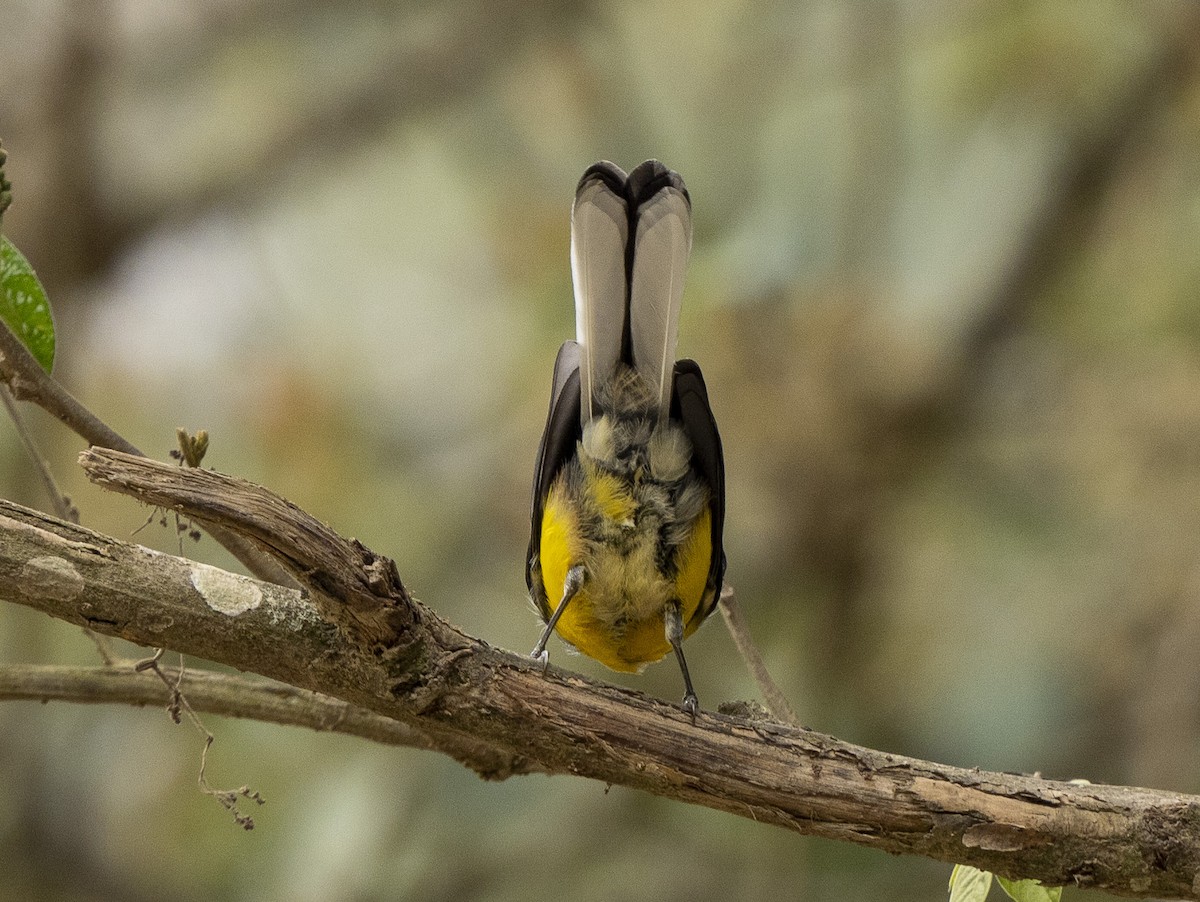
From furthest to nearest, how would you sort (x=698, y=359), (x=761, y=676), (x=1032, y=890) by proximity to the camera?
(x=698, y=359)
(x=761, y=676)
(x=1032, y=890)

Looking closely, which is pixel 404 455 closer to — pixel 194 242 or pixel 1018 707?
pixel 194 242

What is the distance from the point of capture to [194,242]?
6238 millimetres

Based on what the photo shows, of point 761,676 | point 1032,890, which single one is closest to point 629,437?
point 761,676

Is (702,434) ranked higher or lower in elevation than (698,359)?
lower

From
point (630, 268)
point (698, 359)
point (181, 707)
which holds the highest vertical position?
point (698, 359)

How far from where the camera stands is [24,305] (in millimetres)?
2338

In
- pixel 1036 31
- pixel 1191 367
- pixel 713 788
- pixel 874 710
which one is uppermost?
pixel 1036 31

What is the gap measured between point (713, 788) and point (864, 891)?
305cm

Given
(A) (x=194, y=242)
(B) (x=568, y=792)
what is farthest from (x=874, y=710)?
(A) (x=194, y=242)

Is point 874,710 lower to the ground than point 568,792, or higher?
higher

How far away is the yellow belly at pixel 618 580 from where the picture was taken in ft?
11.0

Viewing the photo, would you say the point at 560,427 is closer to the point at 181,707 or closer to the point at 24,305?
the point at 181,707

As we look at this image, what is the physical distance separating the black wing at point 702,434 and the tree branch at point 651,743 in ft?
3.03

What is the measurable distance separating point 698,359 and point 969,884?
3.28 meters
